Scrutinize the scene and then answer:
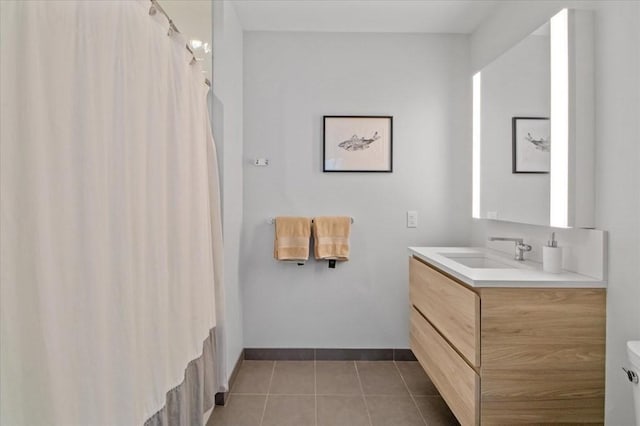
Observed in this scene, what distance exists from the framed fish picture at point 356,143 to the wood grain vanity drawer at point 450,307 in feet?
2.75

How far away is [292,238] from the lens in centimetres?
268

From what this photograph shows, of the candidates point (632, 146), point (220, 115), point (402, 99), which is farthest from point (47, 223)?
point (402, 99)

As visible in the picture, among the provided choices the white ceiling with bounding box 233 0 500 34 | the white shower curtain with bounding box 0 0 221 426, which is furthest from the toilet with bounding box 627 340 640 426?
the white ceiling with bounding box 233 0 500 34

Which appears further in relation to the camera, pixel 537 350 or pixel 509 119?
pixel 509 119

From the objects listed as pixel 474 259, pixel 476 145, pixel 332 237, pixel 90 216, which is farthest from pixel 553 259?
pixel 90 216

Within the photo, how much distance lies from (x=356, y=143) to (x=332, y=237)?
2.38ft

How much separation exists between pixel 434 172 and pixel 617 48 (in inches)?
55.7

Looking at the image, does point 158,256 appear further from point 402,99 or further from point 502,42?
point 502,42

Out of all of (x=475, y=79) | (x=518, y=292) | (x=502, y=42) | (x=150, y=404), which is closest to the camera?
(x=150, y=404)

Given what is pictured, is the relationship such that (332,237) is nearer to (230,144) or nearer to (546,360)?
(230,144)

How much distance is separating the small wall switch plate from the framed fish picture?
1.20 ft

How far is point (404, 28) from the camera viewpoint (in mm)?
2707

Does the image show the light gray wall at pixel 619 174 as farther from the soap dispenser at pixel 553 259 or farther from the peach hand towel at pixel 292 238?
the peach hand towel at pixel 292 238

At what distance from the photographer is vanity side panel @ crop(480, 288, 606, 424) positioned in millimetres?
1512
